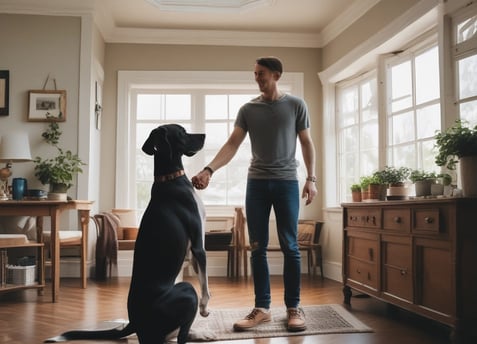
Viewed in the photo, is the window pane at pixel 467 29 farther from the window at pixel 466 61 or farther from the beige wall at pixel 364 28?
the beige wall at pixel 364 28

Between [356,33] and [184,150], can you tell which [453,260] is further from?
[356,33]

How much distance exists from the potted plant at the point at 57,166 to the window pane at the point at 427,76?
3.26 meters

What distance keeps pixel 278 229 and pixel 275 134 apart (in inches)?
21.3

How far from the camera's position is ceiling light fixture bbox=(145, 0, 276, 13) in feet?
17.0

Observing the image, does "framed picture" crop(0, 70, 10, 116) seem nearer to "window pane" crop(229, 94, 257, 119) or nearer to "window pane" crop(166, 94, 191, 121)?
"window pane" crop(166, 94, 191, 121)

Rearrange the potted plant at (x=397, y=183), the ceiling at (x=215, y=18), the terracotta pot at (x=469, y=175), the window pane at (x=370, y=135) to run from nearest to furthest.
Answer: the terracotta pot at (x=469, y=175)
the potted plant at (x=397, y=183)
the window pane at (x=370, y=135)
the ceiling at (x=215, y=18)

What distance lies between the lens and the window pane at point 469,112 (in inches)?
125

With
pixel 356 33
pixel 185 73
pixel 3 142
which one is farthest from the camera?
pixel 185 73

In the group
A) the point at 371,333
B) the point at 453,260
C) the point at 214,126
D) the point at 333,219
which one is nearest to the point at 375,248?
the point at 371,333

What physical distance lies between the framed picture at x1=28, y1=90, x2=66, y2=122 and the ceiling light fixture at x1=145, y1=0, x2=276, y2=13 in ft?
4.58

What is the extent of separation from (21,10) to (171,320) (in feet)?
14.6

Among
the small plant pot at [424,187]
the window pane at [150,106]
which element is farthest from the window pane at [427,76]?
the window pane at [150,106]

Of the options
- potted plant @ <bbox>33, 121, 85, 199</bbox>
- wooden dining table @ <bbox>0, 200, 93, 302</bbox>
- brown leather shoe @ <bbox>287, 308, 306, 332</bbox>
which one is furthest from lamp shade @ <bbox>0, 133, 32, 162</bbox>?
brown leather shoe @ <bbox>287, 308, 306, 332</bbox>

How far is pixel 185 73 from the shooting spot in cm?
590
